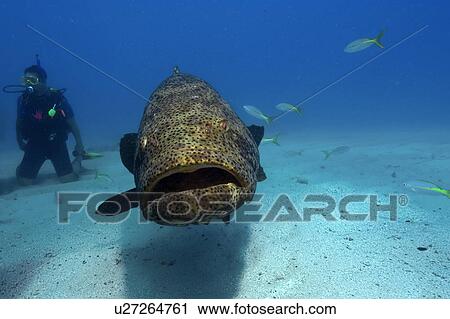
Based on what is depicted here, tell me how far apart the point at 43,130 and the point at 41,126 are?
183 mm

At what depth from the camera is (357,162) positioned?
11500mm

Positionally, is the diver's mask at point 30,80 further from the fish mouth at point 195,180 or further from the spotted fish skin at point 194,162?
the fish mouth at point 195,180

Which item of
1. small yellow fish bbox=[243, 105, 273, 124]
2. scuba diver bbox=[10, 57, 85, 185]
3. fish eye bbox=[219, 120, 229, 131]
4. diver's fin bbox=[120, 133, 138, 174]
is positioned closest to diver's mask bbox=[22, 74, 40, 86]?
scuba diver bbox=[10, 57, 85, 185]

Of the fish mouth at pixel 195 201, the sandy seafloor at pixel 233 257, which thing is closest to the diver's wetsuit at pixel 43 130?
the sandy seafloor at pixel 233 257

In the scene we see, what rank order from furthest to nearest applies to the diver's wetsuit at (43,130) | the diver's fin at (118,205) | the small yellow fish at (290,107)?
1. the diver's wetsuit at (43,130)
2. the small yellow fish at (290,107)
3. the diver's fin at (118,205)

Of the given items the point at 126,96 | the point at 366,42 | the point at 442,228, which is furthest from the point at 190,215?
the point at 126,96

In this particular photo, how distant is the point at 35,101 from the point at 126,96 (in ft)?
495

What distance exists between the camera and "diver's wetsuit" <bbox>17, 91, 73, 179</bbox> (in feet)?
36.3

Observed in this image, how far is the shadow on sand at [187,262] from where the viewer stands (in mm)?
4027

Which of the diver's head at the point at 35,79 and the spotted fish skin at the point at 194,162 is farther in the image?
the diver's head at the point at 35,79

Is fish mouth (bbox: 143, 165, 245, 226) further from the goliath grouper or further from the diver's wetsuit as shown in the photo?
the diver's wetsuit

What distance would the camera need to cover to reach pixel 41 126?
36.8 ft

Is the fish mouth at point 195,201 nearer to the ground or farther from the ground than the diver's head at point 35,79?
nearer to the ground
